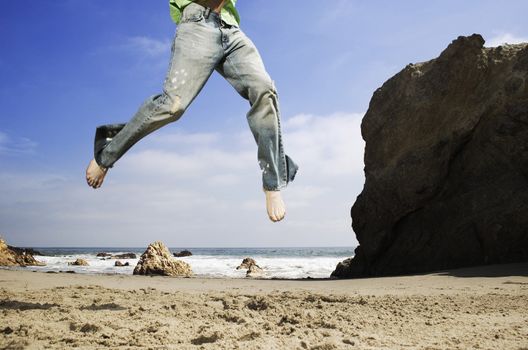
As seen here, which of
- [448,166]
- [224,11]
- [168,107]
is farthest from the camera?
[448,166]

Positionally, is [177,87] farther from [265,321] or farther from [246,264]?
[246,264]

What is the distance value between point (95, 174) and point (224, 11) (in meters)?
1.55

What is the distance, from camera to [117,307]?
3355 millimetres

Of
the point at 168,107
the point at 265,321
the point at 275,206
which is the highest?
the point at 168,107

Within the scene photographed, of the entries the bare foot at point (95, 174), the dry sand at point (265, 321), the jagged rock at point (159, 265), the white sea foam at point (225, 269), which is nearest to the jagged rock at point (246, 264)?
the white sea foam at point (225, 269)

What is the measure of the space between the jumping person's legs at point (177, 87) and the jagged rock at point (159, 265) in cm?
731

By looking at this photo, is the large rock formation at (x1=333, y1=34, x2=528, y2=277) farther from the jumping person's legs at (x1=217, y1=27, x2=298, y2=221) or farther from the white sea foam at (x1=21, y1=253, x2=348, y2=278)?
the jumping person's legs at (x1=217, y1=27, x2=298, y2=221)

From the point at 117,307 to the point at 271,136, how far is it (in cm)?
168

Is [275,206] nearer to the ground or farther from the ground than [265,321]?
farther from the ground

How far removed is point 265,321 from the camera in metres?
2.74

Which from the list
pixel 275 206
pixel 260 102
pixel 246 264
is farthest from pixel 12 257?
pixel 260 102

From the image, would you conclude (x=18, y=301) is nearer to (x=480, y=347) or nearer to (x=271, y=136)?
(x=271, y=136)

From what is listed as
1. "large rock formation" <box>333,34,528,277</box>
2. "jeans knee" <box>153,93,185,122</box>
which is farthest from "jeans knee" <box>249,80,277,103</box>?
"large rock formation" <box>333,34,528,277</box>

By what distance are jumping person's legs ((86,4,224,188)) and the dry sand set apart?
3.37 feet
